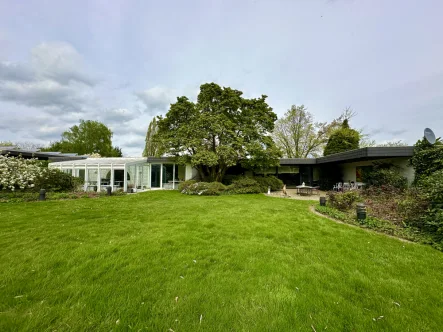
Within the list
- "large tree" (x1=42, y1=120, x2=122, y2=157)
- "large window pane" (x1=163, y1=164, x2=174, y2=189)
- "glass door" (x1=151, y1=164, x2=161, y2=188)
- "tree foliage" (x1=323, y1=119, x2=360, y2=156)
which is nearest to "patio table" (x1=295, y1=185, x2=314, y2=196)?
"tree foliage" (x1=323, y1=119, x2=360, y2=156)

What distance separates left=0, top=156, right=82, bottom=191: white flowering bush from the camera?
32.9ft

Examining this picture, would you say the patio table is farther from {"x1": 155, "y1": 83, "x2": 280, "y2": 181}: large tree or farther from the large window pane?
the large window pane

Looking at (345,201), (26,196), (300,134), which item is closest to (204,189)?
(345,201)

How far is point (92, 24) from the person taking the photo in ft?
29.6

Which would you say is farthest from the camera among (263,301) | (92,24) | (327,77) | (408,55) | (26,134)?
(26,134)

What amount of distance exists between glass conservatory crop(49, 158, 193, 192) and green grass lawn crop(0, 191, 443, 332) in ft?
32.6

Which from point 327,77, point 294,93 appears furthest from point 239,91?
point 327,77

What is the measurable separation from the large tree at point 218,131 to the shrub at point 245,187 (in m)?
1.41

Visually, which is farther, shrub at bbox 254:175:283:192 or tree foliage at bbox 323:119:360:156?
tree foliage at bbox 323:119:360:156

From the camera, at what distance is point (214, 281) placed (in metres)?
2.65

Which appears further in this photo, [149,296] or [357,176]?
[357,176]

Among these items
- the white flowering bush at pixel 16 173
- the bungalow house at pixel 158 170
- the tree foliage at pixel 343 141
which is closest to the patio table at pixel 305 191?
the bungalow house at pixel 158 170

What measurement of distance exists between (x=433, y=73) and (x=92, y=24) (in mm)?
17910

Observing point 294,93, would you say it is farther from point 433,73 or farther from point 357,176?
Answer: point 357,176
